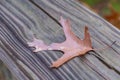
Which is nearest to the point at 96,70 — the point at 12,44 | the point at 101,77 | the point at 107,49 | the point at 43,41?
the point at 101,77

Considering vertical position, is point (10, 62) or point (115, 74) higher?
point (115, 74)

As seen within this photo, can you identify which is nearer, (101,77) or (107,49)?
(101,77)

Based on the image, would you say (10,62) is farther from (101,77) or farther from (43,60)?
(101,77)
